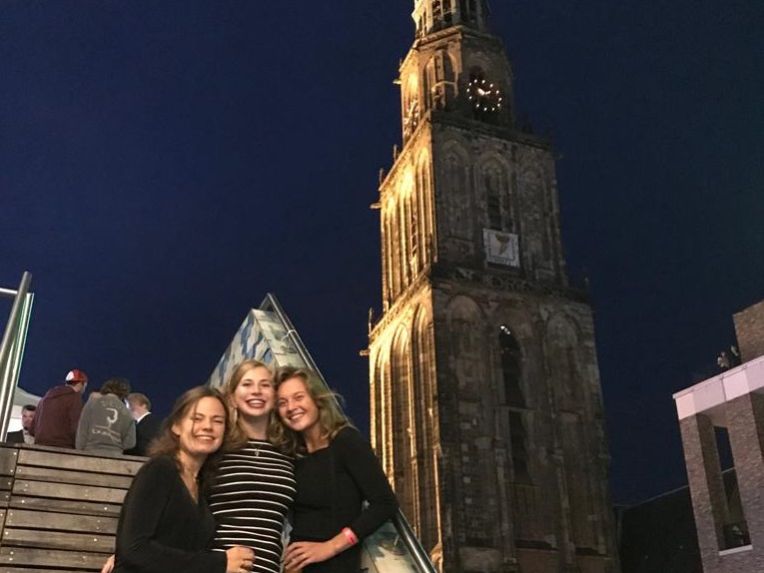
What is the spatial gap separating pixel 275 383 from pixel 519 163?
35.2 metres

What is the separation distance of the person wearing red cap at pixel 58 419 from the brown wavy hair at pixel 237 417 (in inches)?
127

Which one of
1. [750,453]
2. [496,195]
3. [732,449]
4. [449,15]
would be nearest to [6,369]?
[750,453]

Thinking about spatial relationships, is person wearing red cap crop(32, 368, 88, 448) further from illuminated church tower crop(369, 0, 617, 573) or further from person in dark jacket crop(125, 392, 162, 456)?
illuminated church tower crop(369, 0, 617, 573)

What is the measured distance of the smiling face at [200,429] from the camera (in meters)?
3.28

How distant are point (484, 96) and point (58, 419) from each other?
35394mm

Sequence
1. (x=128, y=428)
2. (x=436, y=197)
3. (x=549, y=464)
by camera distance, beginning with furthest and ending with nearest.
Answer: (x=436, y=197), (x=549, y=464), (x=128, y=428)

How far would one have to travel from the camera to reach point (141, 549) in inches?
115

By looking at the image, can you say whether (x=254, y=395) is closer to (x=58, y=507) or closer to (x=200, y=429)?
(x=200, y=429)

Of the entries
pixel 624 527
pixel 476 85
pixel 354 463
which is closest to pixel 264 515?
pixel 354 463

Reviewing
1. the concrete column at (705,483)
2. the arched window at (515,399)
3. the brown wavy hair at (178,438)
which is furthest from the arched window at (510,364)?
the brown wavy hair at (178,438)

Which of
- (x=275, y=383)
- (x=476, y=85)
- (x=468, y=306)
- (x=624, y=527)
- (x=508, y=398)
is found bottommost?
(x=275, y=383)

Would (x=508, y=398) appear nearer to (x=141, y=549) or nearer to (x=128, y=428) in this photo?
(x=128, y=428)

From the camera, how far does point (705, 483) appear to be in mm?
21703

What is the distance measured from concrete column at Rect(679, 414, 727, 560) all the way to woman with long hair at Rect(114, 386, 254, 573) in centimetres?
2027
